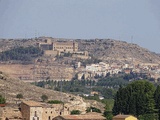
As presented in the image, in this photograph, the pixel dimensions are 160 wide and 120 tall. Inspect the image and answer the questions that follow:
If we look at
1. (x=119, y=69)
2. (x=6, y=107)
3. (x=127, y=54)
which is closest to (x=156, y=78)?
(x=119, y=69)

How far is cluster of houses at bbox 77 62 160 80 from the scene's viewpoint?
558 feet

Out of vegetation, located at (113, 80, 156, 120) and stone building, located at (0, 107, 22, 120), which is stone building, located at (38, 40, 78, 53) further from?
stone building, located at (0, 107, 22, 120)

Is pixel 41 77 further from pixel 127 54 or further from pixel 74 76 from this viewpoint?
pixel 127 54

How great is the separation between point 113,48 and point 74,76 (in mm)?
37340

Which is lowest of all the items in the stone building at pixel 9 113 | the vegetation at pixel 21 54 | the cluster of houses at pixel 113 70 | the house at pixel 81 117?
the house at pixel 81 117

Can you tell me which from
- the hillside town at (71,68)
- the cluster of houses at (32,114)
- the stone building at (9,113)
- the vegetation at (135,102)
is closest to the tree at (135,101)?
the vegetation at (135,102)

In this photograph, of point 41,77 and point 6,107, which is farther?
point 41,77

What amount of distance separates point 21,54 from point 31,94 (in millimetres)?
95197

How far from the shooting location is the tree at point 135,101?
228 feet

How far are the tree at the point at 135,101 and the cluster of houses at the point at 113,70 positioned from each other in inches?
3613

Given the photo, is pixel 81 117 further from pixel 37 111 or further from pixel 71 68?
pixel 71 68

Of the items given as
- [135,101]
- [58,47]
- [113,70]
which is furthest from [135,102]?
[58,47]

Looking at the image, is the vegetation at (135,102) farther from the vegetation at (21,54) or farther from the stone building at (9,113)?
the vegetation at (21,54)

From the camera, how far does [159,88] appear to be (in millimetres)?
71750
